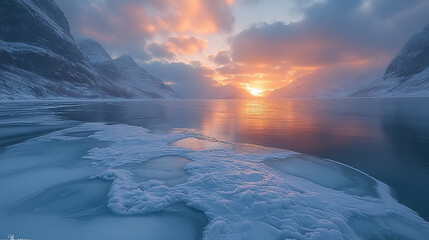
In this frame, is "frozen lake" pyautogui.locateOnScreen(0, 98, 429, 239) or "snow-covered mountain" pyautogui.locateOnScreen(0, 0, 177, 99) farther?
"snow-covered mountain" pyautogui.locateOnScreen(0, 0, 177, 99)

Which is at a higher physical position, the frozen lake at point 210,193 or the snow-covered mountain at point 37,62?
the snow-covered mountain at point 37,62

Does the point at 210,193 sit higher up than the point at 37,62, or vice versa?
the point at 37,62

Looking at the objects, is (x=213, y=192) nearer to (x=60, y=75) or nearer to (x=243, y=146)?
(x=243, y=146)

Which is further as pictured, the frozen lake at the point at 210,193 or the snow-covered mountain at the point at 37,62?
the snow-covered mountain at the point at 37,62

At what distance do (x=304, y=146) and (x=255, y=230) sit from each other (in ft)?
31.6

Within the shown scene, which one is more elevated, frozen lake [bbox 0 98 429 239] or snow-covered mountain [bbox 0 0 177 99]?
snow-covered mountain [bbox 0 0 177 99]

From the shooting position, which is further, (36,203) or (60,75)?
(60,75)

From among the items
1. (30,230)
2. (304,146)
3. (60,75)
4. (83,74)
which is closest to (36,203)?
(30,230)

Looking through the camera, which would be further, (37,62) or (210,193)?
(37,62)

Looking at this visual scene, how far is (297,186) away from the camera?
7.09 metres

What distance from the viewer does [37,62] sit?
401ft

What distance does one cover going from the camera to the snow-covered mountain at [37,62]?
3883 inches

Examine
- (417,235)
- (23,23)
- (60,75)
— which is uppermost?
(23,23)

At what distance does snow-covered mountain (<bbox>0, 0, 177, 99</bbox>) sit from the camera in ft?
324
